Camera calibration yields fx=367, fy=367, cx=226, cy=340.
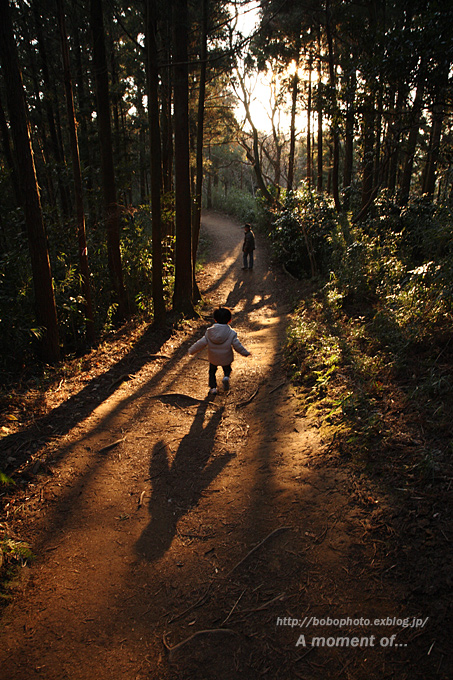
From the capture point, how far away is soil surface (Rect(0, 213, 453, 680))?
230 centimetres

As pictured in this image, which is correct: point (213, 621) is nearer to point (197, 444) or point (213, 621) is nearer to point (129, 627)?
point (129, 627)

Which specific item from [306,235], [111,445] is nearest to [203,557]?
[111,445]

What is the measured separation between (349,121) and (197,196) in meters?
5.27

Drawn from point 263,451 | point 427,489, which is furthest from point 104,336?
point 427,489

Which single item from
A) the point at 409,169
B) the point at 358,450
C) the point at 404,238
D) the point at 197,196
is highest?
the point at 409,169

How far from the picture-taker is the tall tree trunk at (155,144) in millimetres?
7871

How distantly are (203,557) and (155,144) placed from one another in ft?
26.8

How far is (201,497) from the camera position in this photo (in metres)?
3.89

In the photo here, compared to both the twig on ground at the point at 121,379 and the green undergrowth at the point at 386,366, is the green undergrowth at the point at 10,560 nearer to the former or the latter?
the green undergrowth at the point at 386,366

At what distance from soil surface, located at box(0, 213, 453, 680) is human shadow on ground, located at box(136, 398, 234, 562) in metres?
0.02

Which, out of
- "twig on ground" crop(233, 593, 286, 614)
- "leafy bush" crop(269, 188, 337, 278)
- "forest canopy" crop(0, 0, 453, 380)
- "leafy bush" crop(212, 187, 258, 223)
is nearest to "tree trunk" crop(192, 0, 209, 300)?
"forest canopy" crop(0, 0, 453, 380)

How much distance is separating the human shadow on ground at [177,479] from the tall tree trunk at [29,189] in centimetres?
312

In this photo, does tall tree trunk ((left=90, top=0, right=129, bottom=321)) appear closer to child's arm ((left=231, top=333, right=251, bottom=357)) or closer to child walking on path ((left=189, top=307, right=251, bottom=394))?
child walking on path ((left=189, top=307, right=251, bottom=394))

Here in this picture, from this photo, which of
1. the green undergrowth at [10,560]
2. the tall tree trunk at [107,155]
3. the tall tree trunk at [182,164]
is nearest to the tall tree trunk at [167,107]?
the tall tree trunk at [182,164]
